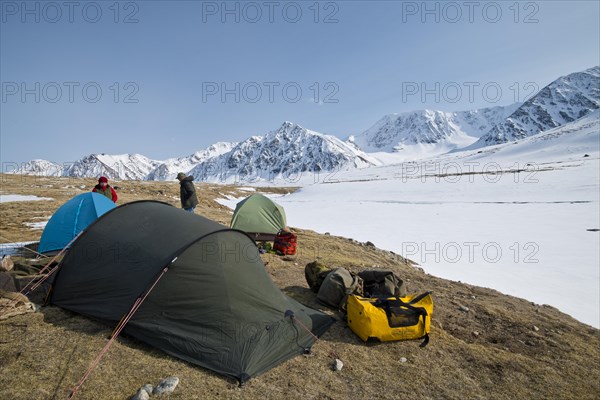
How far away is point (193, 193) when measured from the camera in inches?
543

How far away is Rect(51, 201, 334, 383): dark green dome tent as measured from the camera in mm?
5266

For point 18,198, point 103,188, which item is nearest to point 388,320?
point 103,188

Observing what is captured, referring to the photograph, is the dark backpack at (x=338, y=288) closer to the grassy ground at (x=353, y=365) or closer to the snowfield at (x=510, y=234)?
the grassy ground at (x=353, y=365)

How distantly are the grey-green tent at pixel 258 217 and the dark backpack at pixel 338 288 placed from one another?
6.57m

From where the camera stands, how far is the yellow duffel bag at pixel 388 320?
247 inches

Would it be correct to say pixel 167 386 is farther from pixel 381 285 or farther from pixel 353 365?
pixel 381 285

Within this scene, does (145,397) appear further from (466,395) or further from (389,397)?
(466,395)

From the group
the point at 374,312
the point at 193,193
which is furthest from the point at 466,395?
the point at 193,193

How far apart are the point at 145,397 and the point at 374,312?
13.6ft

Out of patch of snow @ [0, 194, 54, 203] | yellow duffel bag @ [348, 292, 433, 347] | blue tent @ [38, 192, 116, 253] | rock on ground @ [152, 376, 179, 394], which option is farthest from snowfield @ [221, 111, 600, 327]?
patch of snow @ [0, 194, 54, 203]

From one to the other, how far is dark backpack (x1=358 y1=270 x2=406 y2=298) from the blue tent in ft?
27.5

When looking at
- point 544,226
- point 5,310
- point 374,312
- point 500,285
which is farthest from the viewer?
point 544,226

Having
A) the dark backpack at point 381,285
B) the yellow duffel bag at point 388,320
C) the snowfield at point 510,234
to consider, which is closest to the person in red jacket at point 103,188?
the snowfield at point 510,234

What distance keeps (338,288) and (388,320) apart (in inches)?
60.8
